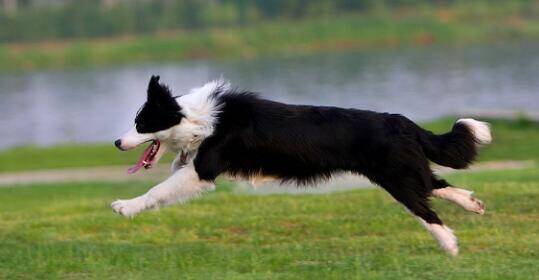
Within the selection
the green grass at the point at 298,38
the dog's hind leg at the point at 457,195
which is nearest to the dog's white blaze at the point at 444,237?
the dog's hind leg at the point at 457,195

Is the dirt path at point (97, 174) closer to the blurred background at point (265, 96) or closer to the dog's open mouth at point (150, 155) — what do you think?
the blurred background at point (265, 96)

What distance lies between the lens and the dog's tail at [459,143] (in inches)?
306

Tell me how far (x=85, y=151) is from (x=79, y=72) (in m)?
33.0

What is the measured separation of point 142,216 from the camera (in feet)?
33.2

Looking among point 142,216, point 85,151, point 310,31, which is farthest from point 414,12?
point 142,216

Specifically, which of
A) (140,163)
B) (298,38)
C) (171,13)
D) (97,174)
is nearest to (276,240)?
(140,163)

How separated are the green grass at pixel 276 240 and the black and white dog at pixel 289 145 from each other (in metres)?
0.51

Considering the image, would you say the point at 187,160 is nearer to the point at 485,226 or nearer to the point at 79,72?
the point at 485,226

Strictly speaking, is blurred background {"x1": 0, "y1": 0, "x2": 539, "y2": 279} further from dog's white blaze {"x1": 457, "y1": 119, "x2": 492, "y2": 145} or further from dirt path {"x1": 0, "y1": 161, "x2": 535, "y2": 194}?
dog's white blaze {"x1": 457, "y1": 119, "x2": 492, "y2": 145}

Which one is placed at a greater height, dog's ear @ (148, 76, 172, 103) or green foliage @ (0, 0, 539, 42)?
green foliage @ (0, 0, 539, 42)

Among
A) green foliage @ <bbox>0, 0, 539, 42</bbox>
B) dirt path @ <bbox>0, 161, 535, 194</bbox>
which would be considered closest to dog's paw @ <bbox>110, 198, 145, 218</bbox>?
dirt path @ <bbox>0, 161, 535, 194</bbox>

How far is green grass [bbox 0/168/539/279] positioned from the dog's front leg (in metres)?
0.45

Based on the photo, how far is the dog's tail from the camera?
7777mm

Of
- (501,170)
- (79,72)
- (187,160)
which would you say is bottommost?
(501,170)
